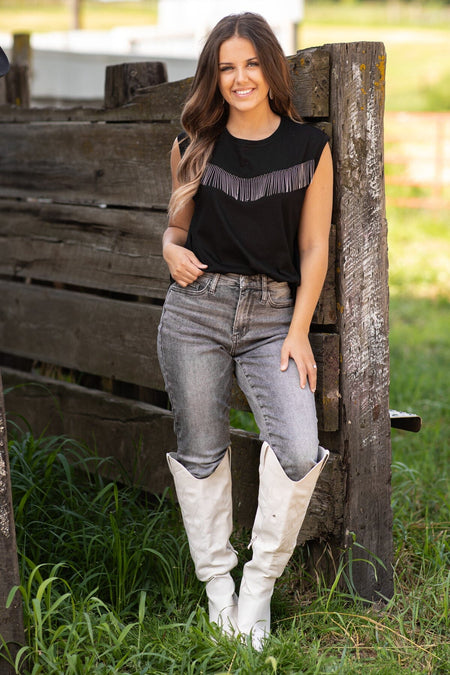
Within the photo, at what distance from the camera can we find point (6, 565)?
255cm

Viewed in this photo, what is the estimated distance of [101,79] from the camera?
29.6 feet

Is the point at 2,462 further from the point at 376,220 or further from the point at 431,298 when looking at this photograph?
the point at 431,298

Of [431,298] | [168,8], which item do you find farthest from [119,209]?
[168,8]

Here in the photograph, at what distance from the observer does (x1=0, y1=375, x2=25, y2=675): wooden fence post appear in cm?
252

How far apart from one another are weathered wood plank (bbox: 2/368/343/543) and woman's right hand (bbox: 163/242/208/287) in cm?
72

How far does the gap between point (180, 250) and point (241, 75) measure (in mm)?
549

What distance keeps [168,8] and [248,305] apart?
1161cm

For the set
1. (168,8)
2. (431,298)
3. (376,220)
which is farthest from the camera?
(168,8)

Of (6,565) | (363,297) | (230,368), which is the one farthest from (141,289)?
(6,565)

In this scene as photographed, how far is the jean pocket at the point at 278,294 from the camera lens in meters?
2.75

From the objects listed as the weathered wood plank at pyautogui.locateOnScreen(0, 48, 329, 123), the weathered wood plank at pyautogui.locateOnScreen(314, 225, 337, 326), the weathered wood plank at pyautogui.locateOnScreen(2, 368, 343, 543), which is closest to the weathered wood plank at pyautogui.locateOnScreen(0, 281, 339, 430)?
the weathered wood plank at pyautogui.locateOnScreen(2, 368, 343, 543)

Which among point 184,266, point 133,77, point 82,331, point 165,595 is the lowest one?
point 165,595

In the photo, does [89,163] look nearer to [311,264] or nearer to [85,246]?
[85,246]

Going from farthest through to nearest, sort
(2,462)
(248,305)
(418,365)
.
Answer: (418,365) → (248,305) → (2,462)
